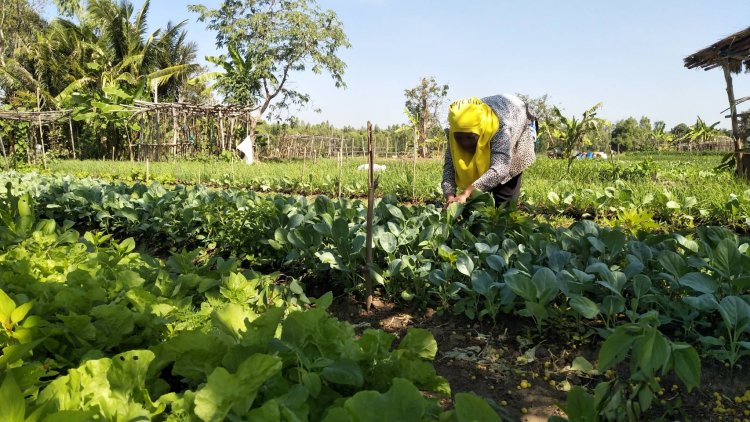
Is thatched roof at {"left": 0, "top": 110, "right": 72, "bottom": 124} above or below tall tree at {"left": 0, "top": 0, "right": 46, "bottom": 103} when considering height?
below

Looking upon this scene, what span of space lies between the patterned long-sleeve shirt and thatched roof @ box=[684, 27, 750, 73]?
6.62 metres

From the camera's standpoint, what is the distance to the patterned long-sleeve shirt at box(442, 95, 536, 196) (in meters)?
3.28

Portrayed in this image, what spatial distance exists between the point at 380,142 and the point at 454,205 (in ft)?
141

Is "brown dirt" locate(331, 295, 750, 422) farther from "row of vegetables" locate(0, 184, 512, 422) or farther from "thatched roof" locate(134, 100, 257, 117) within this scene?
"thatched roof" locate(134, 100, 257, 117)

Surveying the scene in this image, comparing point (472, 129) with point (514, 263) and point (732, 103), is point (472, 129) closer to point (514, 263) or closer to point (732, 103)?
point (514, 263)

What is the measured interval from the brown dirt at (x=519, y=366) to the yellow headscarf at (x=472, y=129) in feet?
3.89

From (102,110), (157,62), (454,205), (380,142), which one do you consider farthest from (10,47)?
(454,205)

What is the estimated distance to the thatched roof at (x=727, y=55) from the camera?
7.96 meters

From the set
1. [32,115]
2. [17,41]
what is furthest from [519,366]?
[17,41]

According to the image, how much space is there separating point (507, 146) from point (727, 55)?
7.22 m

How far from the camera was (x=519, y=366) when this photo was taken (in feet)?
7.34

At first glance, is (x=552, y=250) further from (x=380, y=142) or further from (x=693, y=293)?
(x=380, y=142)

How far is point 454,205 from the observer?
310cm

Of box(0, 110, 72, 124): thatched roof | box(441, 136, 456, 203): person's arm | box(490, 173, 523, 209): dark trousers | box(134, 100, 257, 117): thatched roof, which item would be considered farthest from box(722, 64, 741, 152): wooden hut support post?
box(0, 110, 72, 124): thatched roof
